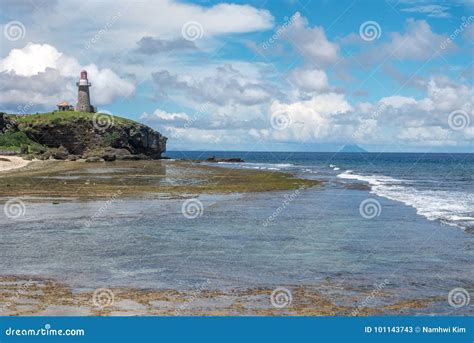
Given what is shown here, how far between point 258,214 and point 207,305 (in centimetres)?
1858

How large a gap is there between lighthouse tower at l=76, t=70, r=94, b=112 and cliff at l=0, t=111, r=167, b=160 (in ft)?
34.2

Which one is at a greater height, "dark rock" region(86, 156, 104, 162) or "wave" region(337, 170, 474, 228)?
"dark rock" region(86, 156, 104, 162)

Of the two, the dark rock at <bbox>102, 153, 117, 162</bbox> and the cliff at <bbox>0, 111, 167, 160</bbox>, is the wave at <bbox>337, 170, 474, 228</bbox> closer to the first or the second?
the dark rock at <bbox>102, 153, 117, 162</bbox>

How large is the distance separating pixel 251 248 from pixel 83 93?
122296 mm

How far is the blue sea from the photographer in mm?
15992

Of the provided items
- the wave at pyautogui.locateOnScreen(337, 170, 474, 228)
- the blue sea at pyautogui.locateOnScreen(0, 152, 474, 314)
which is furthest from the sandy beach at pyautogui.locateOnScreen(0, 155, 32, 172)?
the wave at pyautogui.locateOnScreen(337, 170, 474, 228)

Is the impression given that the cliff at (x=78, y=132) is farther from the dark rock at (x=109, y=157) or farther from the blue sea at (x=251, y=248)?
the blue sea at (x=251, y=248)

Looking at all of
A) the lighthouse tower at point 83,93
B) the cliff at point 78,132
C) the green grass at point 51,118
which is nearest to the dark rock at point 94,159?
the cliff at point 78,132

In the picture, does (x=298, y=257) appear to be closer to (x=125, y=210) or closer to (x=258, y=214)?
(x=258, y=214)

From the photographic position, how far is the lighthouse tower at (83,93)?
442ft

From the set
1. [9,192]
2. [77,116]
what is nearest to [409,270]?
[9,192]

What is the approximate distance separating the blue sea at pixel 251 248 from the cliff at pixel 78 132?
3418 inches

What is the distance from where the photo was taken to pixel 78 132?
120375 millimetres

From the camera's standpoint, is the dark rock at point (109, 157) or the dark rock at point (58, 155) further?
the dark rock at point (109, 157)
